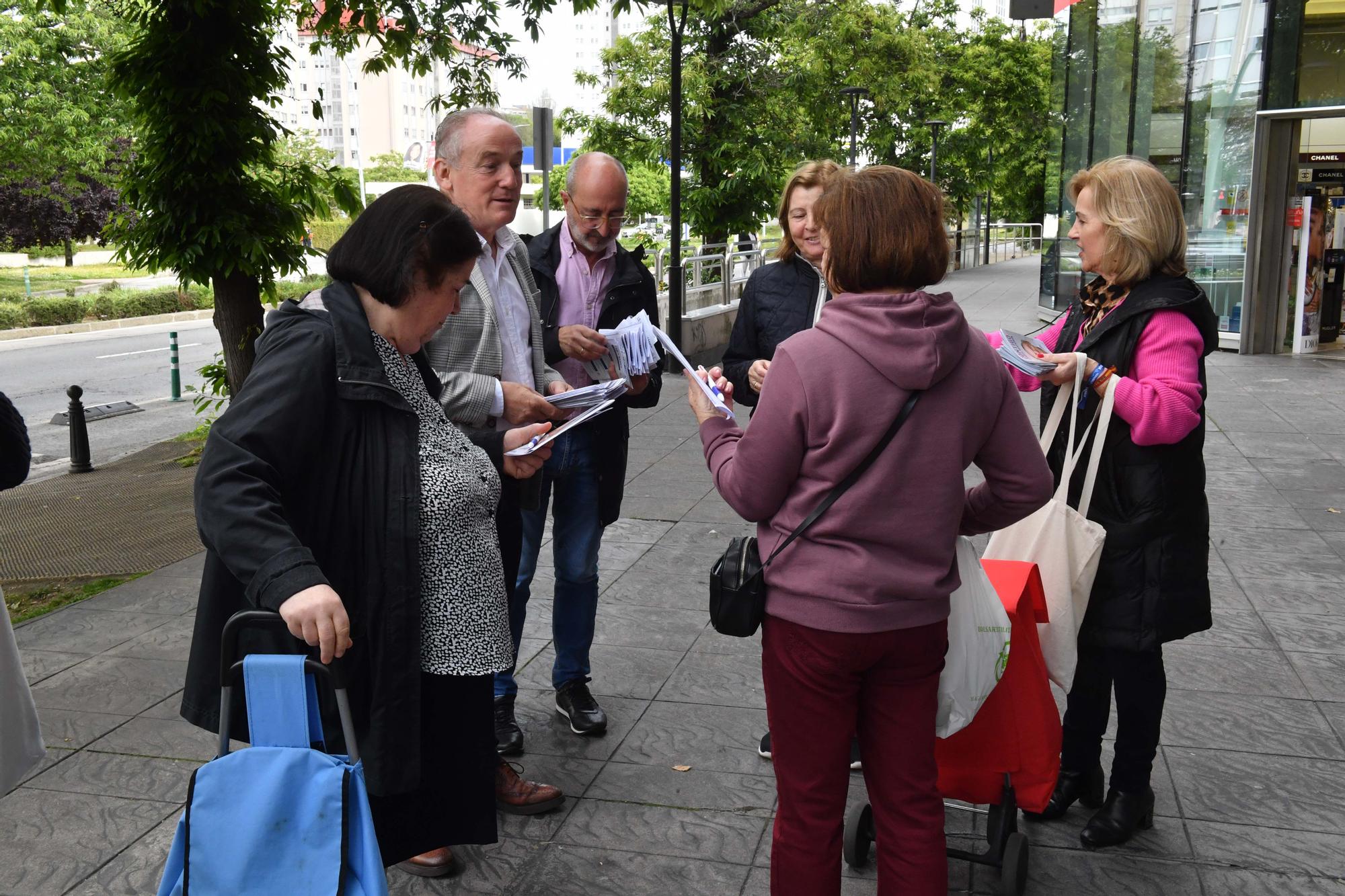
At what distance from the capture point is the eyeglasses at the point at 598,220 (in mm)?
3863

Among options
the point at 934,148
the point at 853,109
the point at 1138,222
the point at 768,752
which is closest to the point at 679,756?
the point at 768,752

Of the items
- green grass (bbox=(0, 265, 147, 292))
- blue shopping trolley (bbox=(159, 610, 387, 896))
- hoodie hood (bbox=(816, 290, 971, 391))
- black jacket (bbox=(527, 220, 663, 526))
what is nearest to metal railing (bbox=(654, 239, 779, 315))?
black jacket (bbox=(527, 220, 663, 526))

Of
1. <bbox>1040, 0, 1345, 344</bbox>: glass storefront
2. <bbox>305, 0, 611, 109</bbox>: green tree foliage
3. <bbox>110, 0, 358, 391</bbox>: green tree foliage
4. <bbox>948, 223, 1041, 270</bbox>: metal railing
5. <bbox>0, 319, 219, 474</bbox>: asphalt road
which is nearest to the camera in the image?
<bbox>110, 0, 358, 391</bbox>: green tree foliage

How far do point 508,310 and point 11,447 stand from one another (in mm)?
1435

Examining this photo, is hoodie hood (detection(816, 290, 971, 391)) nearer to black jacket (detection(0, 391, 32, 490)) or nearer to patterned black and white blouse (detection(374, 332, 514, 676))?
patterned black and white blouse (detection(374, 332, 514, 676))

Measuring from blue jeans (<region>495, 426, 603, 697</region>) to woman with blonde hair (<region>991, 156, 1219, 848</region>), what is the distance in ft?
5.12

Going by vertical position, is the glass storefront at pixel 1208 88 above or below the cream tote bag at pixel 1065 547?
above

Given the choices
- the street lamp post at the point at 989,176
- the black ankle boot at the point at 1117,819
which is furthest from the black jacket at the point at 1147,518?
the street lamp post at the point at 989,176

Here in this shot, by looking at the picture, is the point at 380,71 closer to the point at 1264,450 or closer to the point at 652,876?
the point at 1264,450

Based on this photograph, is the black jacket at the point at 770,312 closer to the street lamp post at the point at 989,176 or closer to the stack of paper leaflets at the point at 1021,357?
the stack of paper leaflets at the point at 1021,357

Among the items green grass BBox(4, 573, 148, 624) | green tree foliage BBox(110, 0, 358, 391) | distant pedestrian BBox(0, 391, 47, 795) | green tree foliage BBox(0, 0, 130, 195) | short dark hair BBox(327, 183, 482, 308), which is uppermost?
green tree foliage BBox(0, 0, 130, 195)

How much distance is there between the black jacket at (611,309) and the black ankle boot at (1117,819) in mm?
1771

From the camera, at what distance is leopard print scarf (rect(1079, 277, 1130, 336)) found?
326 cm

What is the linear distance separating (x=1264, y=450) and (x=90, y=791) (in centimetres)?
849
